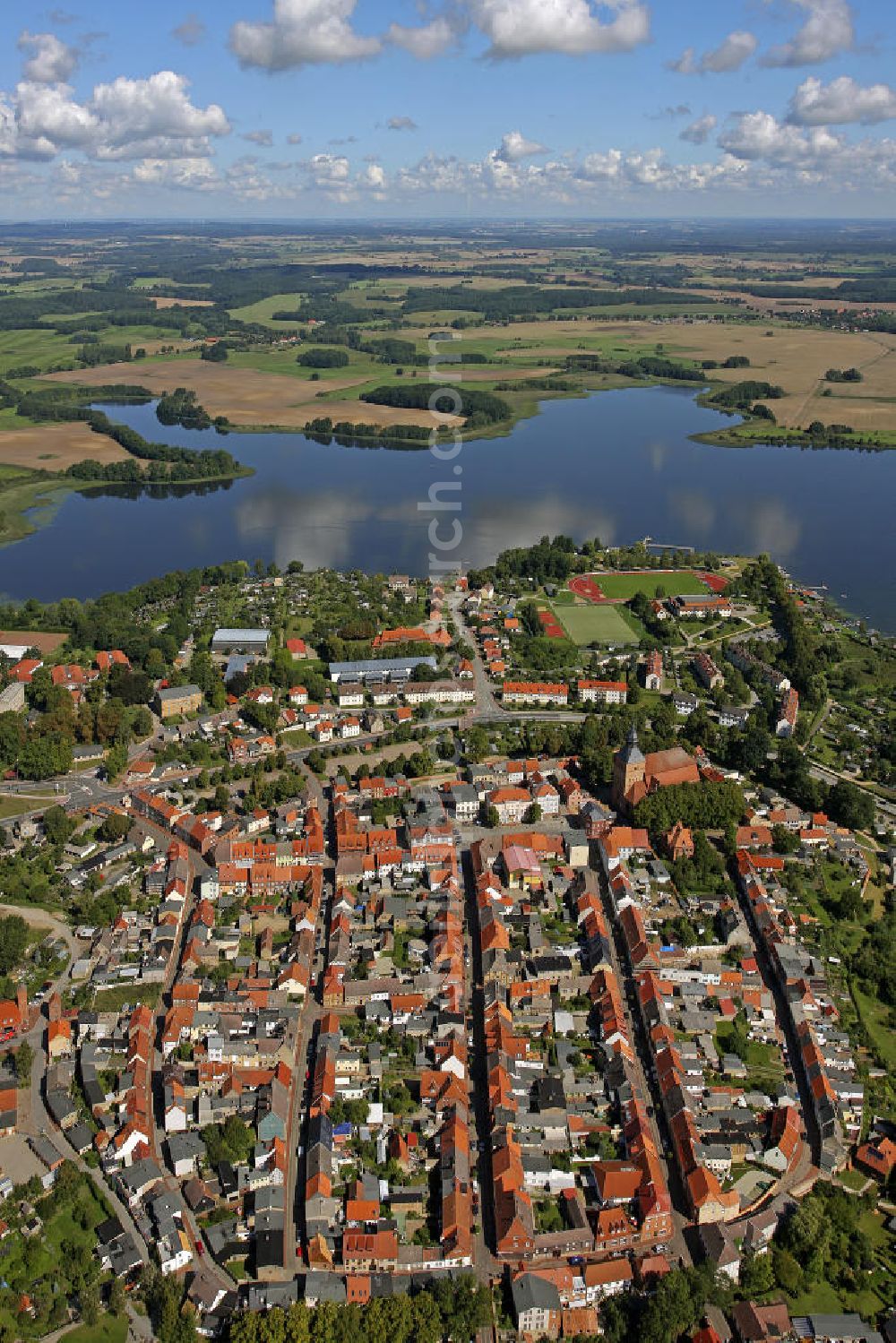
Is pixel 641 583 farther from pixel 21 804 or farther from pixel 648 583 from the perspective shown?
pixel 21 804

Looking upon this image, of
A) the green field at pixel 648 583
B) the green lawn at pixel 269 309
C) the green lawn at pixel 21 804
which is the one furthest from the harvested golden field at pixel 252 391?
the green lawn at pixel 21 804

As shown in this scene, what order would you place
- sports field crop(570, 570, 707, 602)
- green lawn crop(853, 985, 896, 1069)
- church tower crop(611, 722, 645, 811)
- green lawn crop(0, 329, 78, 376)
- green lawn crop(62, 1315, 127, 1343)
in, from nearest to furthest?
A: 1. green lawn crop(62, 1315, 127, 1343)
2. green lawn crop(853, 985, 896, 1069)
3. church tower crop(611, 722, 645, 811)
4. sports field crop(570, 570, 707, 602)
5. green lawn crop(0, 329, 78, 376)

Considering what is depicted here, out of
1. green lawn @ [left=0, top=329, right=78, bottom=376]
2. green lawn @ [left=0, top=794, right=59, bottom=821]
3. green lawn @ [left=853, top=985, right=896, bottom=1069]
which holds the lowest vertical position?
green lawn @ [left=0, top=794, right=59, bottom=821]

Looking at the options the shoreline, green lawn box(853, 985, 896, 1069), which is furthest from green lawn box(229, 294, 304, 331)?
green lawn box(853, 985, 896, 1069)

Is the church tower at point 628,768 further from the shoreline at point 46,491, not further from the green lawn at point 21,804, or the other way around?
the shoreline at point 46,491

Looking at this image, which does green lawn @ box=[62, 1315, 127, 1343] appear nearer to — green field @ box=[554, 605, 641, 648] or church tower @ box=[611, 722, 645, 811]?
church tower @ box=[611, 722, 645, 811]

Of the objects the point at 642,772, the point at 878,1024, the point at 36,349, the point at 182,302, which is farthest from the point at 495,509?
the point at 182,302
